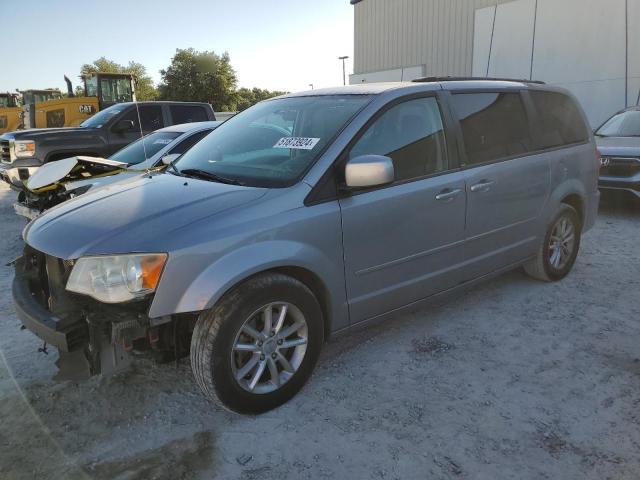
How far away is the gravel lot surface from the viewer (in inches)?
92.0

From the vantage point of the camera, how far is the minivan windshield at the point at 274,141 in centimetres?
296

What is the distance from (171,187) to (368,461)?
1873 millimetres

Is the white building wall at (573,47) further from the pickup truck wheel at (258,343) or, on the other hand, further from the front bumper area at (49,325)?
the front bumper area at (49,325)

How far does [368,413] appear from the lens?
2715 millimetres

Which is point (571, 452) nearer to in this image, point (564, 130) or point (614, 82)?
point (564, 130)

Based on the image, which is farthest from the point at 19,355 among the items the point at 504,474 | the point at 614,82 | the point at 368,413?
the point at 614,82

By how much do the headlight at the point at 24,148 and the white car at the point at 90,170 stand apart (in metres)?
1.71

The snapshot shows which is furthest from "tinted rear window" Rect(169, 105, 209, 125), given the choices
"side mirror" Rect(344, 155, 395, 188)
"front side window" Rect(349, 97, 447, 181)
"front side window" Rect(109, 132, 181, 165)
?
"side mirror" Rect(344, 155, 395, 188)

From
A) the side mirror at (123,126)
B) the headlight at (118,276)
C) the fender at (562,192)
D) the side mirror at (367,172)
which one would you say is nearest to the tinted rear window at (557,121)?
the fender at (562,192)

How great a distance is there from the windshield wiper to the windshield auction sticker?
41cm

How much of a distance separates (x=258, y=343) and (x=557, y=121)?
3344 millimetres

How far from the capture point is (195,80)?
46188 mm

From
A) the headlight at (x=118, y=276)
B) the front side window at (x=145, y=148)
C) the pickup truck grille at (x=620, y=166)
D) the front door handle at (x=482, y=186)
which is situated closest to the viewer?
the headlight at (x=118, y=276)

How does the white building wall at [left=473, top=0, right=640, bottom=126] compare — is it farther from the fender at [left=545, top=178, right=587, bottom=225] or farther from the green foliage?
the green foliage
